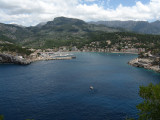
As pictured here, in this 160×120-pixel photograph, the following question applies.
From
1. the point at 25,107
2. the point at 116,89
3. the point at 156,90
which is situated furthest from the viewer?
the point at 116,89

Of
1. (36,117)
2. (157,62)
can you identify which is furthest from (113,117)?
(157,62)

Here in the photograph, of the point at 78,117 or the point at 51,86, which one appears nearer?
the point at 78,117

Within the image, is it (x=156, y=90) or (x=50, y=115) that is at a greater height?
(x=156, y=90)

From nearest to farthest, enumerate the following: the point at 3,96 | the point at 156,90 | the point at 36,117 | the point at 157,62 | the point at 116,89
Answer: the point at 156,90
the point at 36,117
the point at 3,96
the point at 116,89
the point at 157,62

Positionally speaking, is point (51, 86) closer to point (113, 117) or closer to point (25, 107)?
point (25, 107)

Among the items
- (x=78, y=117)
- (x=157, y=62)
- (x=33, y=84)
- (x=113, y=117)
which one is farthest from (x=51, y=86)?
(x=157, y=62)

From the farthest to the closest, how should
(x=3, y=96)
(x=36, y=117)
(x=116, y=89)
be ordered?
(x=116, y=89) → (x=3, y=96) → (x=36, y=117)

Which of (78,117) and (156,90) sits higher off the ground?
(156,90)

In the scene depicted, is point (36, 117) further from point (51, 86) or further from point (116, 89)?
point (116, 89)

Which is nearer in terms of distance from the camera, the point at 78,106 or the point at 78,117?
the point at 78,117
